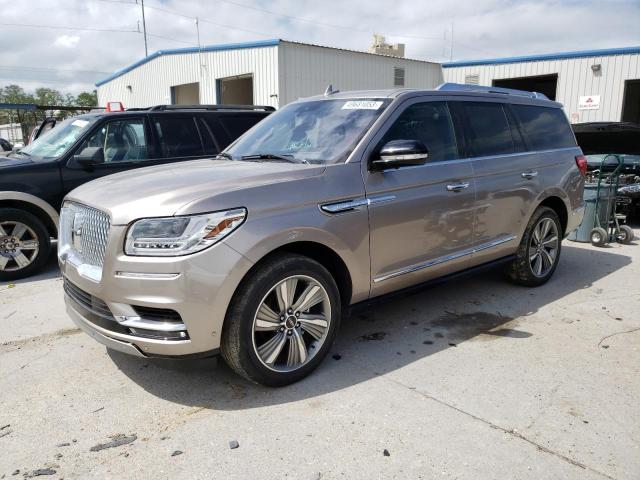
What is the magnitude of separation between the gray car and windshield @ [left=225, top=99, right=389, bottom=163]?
2 centimetres

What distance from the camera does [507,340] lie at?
13.5 ft

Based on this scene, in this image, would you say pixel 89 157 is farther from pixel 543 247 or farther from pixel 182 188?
pixel 543 247

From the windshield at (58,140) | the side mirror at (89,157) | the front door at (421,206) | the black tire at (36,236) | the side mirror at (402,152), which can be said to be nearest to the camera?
the side mirror at (402,152)

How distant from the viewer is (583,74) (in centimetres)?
1739

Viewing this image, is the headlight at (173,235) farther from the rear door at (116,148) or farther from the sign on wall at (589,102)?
the sign on wall at (589,102)

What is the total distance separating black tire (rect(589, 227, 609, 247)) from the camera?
24.6ft

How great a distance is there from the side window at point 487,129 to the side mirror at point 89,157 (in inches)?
165

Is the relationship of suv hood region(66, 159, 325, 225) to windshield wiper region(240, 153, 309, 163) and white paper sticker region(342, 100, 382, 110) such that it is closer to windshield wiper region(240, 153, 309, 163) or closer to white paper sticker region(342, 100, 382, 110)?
windshield wiper region(240, 153, 309, 163)

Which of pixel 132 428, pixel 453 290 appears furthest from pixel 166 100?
pixel 132 428

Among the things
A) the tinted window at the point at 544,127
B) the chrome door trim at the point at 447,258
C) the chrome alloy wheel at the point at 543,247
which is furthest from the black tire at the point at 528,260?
the tinted window at the point at 544,127

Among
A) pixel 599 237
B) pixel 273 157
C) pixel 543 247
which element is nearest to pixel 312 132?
pixel 273 157

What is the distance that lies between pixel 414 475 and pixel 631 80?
17.9 meters

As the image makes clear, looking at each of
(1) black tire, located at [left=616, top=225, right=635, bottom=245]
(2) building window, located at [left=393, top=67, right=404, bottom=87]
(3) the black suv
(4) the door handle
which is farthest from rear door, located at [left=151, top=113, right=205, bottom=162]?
(2) building window, located at [left=393, top=67, right=404, bottom=87]

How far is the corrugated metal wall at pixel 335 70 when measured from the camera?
18109 mm
